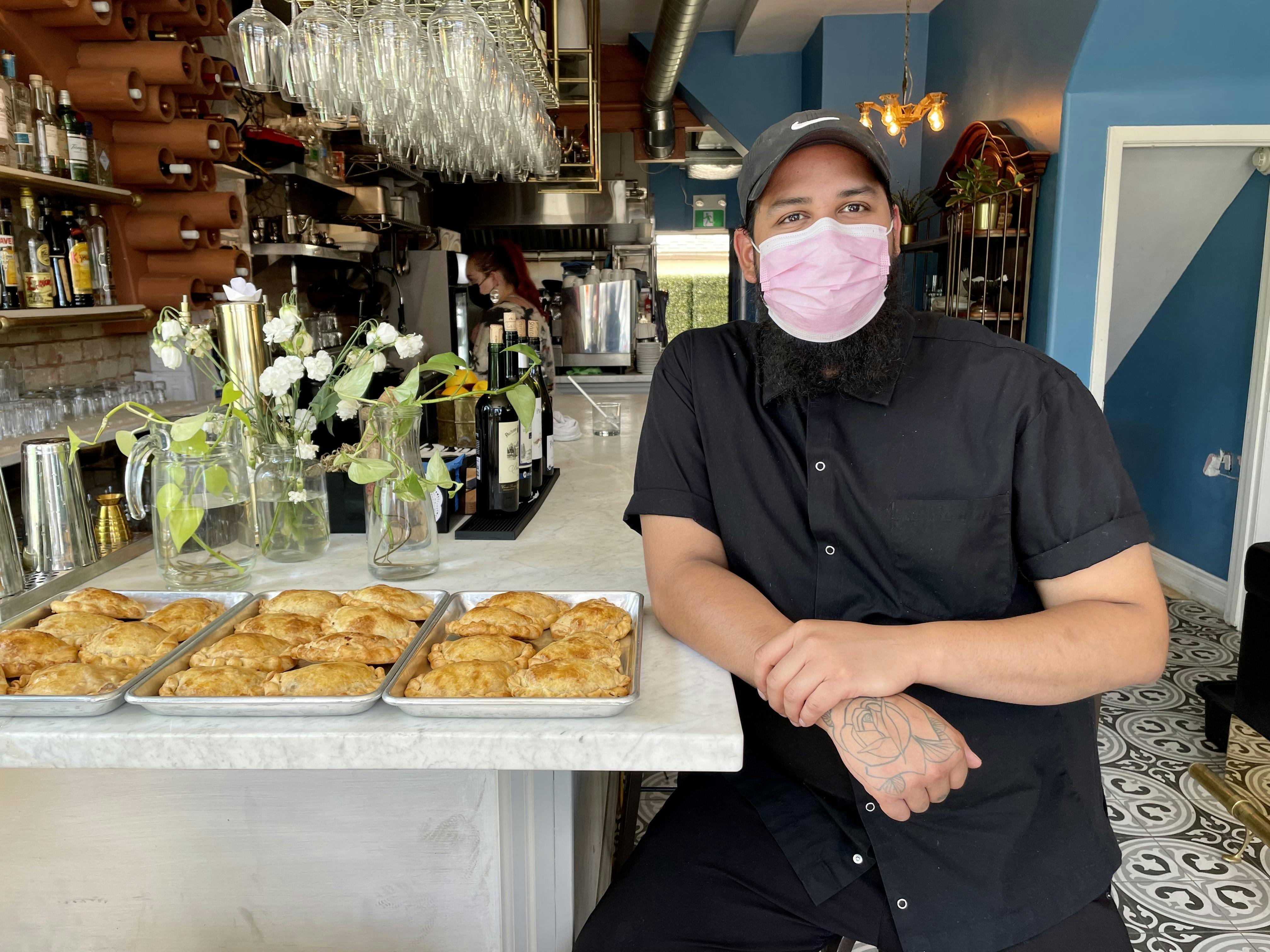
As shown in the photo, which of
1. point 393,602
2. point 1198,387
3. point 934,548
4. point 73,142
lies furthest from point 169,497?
point 1198,387

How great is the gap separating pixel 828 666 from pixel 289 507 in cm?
98

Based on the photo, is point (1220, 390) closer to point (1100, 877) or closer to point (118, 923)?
point (1100, 877)

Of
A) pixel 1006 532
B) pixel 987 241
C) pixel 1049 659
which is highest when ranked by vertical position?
pixel 987 241

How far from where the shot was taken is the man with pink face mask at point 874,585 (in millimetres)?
1163

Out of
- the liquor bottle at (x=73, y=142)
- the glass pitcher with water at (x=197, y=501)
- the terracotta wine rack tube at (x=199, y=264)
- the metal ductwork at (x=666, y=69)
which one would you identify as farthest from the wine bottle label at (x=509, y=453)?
the metal ductwork at (x=666, y=69)

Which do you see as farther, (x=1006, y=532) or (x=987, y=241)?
(x=987, y=241)

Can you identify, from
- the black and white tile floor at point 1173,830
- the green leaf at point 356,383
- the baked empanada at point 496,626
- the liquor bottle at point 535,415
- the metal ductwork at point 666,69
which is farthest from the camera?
the metal ductwork at point 666,69

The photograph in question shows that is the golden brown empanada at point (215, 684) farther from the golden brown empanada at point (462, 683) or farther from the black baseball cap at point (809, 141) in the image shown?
the black baseball cap at point (809, 141)

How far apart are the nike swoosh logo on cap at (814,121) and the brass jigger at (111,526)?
54.1 inches

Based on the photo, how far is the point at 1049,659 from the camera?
1139mm

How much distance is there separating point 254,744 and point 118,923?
1.85ft

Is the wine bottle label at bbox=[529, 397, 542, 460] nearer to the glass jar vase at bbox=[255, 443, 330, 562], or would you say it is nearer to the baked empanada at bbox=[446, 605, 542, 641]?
the glass jar vase at bbox=[255, 443, 330, 562]

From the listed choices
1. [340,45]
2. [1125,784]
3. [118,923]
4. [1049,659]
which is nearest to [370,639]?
[118,923]

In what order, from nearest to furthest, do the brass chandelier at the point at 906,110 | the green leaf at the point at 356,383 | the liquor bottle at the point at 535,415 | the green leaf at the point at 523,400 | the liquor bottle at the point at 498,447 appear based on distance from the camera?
the green leaf at the point at 356,383 → the green leaf at the point at 523,400 → the liquor bottle at the point at 498,447 → the liquor bottle at the point at 535,415 → the brass chandelier at the point at 906,110
